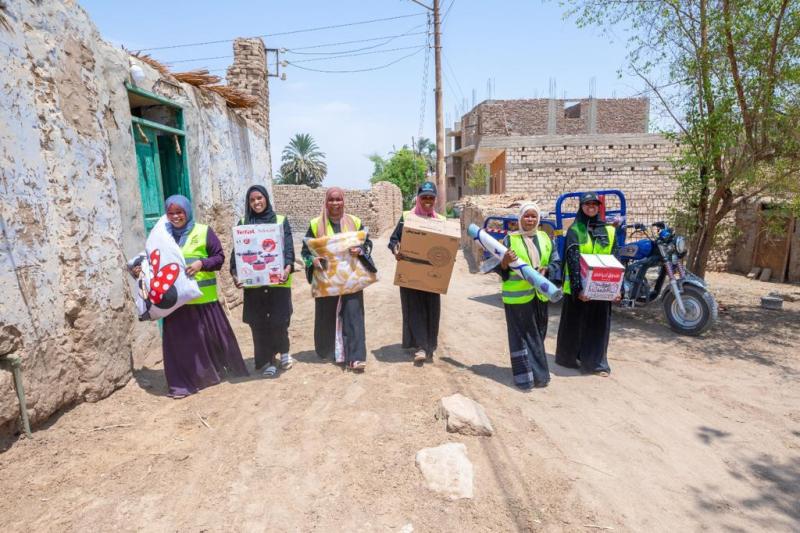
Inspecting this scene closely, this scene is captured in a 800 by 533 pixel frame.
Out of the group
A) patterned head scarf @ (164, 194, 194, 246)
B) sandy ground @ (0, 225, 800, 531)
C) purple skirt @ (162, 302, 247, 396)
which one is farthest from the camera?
purple skirt @ (162, 302, 247, 396)

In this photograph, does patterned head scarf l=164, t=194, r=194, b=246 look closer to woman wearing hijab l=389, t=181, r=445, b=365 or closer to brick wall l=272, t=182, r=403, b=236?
woman wearing hijab l=389, t=181, r=445, b=365

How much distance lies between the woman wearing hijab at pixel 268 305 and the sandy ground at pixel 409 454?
211mm

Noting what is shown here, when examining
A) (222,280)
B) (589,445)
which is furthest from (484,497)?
(222,280)

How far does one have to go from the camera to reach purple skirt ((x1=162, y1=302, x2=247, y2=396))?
144 inches

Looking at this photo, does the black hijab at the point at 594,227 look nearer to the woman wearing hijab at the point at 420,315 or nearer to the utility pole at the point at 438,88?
the woman wearing hijab at the point at 420,315

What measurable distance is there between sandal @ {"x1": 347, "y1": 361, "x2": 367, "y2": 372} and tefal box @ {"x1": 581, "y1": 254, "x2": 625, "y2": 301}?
6.10ft

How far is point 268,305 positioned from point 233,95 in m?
3.63

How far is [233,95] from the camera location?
6.41m

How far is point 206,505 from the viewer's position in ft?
8.00

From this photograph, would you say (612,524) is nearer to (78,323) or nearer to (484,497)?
(484,497)

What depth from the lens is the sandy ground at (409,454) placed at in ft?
7.86

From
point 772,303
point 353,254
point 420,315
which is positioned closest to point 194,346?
point 353,254

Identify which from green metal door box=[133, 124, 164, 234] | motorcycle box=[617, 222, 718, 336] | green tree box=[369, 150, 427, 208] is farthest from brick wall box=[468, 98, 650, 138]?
green metal door box=[133, 124, 164, 234]

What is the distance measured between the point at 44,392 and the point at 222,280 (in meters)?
3.18
